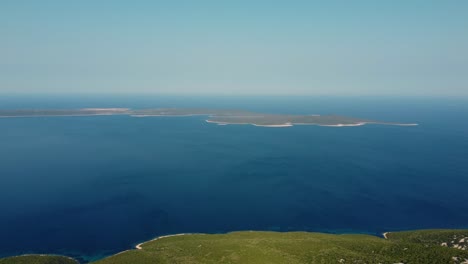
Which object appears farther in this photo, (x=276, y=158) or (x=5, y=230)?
(x=276, y=158)

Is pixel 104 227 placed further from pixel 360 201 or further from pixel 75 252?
pixel 360 201

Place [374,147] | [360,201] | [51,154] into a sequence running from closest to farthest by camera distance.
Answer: [360,201] → [51,154] → [374,147]

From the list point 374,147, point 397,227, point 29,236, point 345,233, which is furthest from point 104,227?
point 374,147

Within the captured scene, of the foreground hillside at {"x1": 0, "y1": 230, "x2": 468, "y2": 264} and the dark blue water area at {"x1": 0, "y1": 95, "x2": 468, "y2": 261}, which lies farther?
the dark blue water area at {"x1": 0, "y1": 95, "x2": 468, "y2": 261}

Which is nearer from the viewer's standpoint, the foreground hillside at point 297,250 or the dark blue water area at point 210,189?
the foreground hillside at point 297,250
